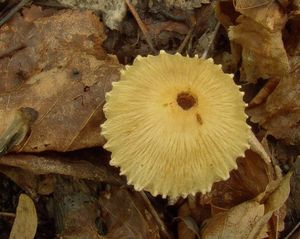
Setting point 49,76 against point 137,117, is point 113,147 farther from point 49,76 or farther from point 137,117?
point 49,76

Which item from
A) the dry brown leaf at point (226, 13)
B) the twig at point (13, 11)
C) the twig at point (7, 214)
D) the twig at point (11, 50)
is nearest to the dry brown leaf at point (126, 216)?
the twig at point (7, 214)

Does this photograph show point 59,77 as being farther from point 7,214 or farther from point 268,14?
point 268,14

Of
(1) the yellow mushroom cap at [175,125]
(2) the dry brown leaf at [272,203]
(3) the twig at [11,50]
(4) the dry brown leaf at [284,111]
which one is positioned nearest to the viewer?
(1) the yellow mushroom cap at [175,125]

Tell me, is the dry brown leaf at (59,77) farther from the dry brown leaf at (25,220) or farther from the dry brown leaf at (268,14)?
the dry brown leaf at (268,14)

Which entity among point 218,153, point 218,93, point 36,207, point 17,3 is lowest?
point 36,207

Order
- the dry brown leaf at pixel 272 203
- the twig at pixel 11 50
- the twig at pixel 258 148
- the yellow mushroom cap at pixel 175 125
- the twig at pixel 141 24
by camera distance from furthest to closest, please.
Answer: the twig at pixel 141 24 → the twig at pixel 11 50 → the twig at pixel 258 148 → the dry brown leaf at pixel 272 203 → the yellow mushroom cap at pixel 175 125

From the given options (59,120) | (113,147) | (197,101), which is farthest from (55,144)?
(197,101)
